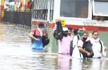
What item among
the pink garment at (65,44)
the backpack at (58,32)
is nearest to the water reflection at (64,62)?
the pink garment at (65,44)

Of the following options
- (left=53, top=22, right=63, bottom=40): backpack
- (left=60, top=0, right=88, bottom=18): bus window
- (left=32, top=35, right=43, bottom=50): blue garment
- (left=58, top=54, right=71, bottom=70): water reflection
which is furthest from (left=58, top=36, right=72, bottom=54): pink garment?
(left=32, top=35, right=43, bottom=50): blue garment

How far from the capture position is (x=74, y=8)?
2120 cm

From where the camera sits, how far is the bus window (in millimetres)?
21000

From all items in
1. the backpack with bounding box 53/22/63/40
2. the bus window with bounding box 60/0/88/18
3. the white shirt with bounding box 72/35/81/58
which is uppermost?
the bus window with bounding box 60/0/88/18

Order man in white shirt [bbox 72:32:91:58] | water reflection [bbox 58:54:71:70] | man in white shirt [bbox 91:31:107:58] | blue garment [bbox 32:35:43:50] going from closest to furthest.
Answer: water reflection [bbox 58:54:71:70]
man in white shirt [bbox 72:32:91:58]
man in white shirt [bbox 91:31:107:58]
blue garment [bbox 32:35:43:50]

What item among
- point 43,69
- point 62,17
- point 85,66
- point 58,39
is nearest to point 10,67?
point 43,69

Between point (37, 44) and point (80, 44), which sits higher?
point (80, 44)

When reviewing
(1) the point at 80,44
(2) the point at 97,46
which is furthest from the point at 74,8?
(1) the point at 80,44

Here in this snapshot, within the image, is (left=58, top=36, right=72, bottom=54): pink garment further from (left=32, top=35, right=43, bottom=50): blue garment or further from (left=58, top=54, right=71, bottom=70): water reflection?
(left=32, top=35, right=43, bottom=50): blue garment

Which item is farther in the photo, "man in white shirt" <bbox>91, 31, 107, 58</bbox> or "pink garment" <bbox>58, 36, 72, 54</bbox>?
"pink garment" <bbox>58, 36, 72, 54</bbox>

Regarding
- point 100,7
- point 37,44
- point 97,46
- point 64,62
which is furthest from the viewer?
point 37,44

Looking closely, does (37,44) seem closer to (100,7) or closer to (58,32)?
(58,32)

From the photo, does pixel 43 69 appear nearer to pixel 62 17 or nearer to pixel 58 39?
pixel 58 39

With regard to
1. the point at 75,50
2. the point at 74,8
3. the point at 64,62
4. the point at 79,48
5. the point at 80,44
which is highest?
the point at 74,8
